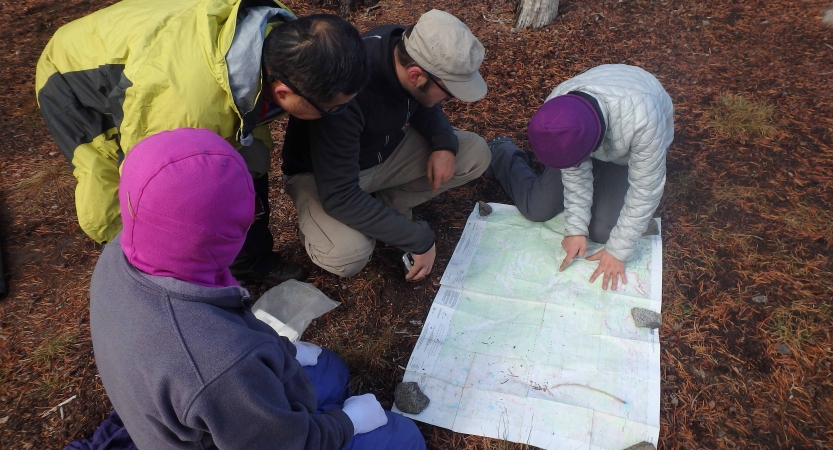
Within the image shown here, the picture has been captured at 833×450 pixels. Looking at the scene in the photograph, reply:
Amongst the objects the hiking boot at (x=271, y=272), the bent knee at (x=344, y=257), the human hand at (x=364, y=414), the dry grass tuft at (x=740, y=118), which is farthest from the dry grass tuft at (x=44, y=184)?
the dry grass tuft at (x=740, y=118)

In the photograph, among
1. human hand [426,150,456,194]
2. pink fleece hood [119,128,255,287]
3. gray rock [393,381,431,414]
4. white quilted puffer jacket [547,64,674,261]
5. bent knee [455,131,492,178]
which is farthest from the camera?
bent knee [455,131,492,178]

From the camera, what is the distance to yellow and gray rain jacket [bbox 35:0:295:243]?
164 centimetres

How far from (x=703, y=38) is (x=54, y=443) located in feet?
16.3

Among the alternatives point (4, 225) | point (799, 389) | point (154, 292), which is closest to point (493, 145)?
point (799, 389)

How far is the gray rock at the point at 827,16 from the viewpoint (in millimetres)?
4000

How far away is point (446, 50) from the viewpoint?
2.02m

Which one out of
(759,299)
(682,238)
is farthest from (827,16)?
(759,299)

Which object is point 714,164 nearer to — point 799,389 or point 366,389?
point 799,389

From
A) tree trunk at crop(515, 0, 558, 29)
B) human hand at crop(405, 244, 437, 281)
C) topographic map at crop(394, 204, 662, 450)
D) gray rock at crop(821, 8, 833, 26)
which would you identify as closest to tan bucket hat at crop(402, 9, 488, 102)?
human hand at crop(405, 244, 437, 281)

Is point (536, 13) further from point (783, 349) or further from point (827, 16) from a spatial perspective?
point (783, 349)

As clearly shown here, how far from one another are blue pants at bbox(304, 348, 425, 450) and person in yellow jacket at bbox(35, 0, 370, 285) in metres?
0.93

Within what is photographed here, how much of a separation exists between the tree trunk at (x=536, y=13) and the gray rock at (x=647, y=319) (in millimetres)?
2981

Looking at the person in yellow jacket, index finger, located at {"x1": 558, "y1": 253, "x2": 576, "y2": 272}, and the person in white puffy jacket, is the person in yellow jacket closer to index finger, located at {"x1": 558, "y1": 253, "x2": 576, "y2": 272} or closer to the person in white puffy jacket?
the person in white puffy jacket

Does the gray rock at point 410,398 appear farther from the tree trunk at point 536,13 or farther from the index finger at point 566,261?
the tree trunk at point 536,13
